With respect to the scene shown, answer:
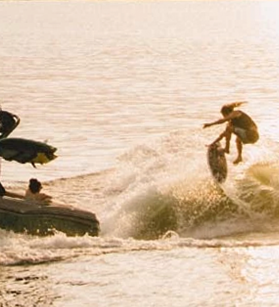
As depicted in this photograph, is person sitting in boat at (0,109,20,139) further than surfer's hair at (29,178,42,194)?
Yes

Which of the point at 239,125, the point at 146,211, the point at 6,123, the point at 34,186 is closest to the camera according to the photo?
the point at 34,186

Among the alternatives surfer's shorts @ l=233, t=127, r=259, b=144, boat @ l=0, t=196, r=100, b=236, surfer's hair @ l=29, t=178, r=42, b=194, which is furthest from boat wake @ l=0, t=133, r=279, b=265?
surfer's shorts @ l=233, t=127, r=259, b=144

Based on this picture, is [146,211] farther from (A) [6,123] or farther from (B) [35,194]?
(A) [6,123]

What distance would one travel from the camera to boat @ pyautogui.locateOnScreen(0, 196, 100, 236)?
89.0ft

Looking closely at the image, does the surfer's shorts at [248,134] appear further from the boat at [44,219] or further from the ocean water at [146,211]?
the boat at [44,219]

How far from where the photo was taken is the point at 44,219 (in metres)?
27.2

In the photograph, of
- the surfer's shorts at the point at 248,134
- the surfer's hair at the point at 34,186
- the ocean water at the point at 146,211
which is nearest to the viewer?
the ocean water at the point at 146,211

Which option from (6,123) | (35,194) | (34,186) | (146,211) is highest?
(6,123)

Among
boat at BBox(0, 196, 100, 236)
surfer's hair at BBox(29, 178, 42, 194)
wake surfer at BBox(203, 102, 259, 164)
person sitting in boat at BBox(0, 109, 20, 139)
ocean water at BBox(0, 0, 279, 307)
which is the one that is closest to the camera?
ocean water at BBox(0, 0, 279, 307)

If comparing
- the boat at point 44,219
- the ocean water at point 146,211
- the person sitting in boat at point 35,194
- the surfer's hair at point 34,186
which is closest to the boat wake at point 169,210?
the ocean water at point 146,211

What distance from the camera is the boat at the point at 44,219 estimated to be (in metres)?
27.1

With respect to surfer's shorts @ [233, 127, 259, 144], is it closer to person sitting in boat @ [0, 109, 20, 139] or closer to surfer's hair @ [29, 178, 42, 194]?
surfer's hair @ [29, 178, 42, 194]

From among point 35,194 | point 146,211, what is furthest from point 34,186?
point 146,211

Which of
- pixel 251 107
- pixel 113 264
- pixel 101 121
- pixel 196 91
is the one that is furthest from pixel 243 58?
pixel 113 264
